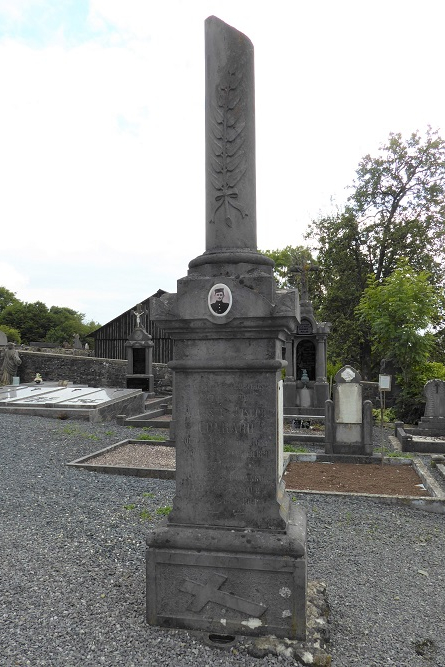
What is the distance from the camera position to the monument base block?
2.92 meters

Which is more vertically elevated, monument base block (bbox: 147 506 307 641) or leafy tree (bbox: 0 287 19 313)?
leafy tree (bbox: 0 287 19 313)

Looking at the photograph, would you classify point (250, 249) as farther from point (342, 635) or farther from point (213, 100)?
point (342, 635)

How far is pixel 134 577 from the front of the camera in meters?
3.64

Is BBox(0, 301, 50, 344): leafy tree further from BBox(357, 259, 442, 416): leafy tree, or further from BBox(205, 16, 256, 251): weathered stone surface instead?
BBox(205, 16, 256, 251): weathered stone surface

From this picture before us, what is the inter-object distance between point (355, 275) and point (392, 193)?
4.75 m

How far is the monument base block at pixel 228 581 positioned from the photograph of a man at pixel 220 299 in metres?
1.45

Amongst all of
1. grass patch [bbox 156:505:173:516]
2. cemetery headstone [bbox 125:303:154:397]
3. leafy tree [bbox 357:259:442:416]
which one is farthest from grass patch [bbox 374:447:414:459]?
cemetery headstone [bbox 125:303:154:397]

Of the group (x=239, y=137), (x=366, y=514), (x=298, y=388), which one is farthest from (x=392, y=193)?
(x=239, y=137)

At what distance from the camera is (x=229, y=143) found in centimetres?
334

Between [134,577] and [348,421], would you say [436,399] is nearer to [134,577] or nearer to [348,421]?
[348,421]

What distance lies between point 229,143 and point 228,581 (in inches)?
115

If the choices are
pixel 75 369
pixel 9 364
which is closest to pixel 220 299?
pixel 9 364

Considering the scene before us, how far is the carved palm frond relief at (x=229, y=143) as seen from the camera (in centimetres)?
333

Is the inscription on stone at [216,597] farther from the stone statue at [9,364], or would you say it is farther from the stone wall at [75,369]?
the stone statue at [9,364]
